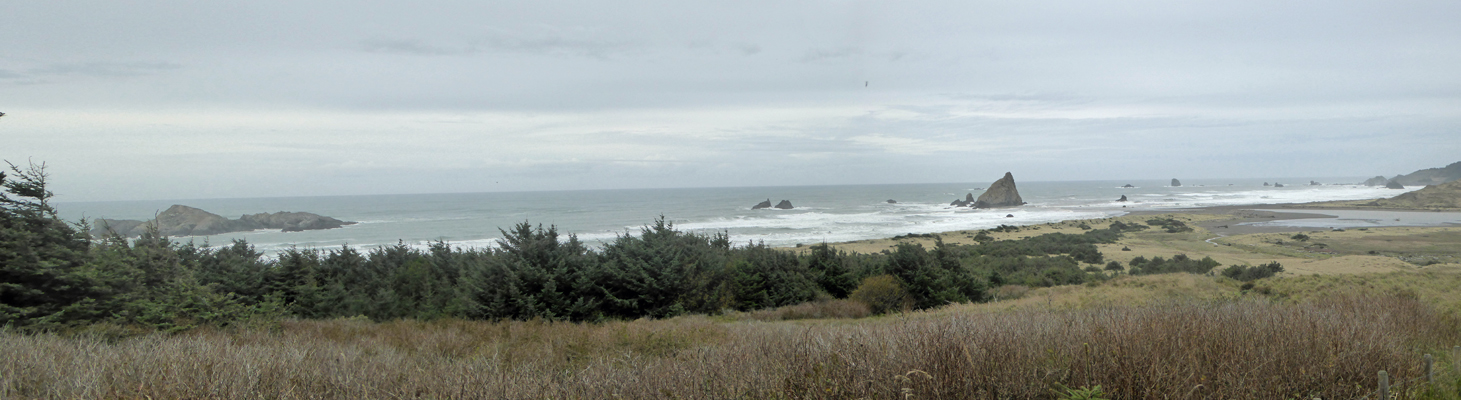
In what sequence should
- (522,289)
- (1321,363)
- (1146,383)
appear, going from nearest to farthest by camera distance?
(1146,383), (1321,363), (522,289)

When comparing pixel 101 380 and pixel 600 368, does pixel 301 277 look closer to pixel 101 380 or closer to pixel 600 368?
pixel 101 380

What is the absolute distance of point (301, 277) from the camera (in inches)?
745

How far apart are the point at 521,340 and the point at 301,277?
14.2 m

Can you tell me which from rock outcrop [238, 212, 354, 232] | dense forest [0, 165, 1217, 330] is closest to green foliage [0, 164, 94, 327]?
dense forest [0, 165, 1217, 330]

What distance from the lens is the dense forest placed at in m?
9.41

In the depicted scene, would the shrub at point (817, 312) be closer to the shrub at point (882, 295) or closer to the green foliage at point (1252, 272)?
the shrub at point (882, 295)

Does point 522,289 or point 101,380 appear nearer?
point 101,380

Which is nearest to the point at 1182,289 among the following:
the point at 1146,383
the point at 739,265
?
the point at 739,265

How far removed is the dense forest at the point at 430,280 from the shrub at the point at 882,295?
40 millimetres

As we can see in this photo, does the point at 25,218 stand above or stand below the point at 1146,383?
above

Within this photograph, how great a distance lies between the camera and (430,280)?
20.5 meters

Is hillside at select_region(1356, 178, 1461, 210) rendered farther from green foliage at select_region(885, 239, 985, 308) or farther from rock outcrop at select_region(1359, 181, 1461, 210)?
green foliage at select_region(885, 239, 985, 308)

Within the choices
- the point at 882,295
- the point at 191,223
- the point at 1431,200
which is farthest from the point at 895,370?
the point at 1431,200

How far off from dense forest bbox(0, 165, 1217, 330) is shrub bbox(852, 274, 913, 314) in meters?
0.04
